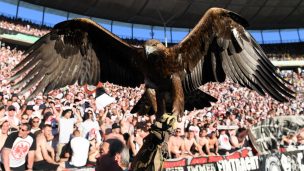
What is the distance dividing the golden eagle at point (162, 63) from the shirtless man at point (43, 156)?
1405mm

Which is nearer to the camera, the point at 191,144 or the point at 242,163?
the point at 191,144

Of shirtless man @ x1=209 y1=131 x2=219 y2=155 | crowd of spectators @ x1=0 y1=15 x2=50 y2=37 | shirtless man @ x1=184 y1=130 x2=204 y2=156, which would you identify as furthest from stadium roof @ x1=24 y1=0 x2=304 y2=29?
shirtless man @ x1=184 y1=130 x2=204 y2=156

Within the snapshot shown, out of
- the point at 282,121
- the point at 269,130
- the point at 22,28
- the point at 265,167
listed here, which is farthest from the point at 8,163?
the point at 22,28

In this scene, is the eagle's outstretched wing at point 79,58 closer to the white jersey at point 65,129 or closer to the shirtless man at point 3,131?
the shirtless man at point 3,131

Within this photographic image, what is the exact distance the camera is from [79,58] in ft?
14.3

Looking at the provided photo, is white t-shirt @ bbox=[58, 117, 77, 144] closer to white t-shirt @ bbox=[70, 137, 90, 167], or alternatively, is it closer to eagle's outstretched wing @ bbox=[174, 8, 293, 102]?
white t-shirt @ bbox=[70, 137, 90, 167]

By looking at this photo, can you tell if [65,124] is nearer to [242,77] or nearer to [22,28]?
[242,77]

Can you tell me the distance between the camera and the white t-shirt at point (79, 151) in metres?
5.54

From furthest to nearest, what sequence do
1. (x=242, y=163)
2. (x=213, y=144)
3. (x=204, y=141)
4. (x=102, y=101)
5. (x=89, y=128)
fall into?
(x=102, y=101) → (x=213, y=144) → (x=204, y=141) → (x=242, y=163) → (x=89, y=128)

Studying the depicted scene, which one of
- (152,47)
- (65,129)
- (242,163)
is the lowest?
(242,163)

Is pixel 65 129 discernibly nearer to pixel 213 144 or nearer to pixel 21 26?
pixel 213 144

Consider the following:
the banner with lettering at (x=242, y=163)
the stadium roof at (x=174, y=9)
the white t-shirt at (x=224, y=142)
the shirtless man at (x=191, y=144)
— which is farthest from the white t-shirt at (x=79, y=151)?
the stadium roof at (x=174, y=9)

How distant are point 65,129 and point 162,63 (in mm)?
3219

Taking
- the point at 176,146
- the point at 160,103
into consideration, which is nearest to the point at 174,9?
the point at 176,146
